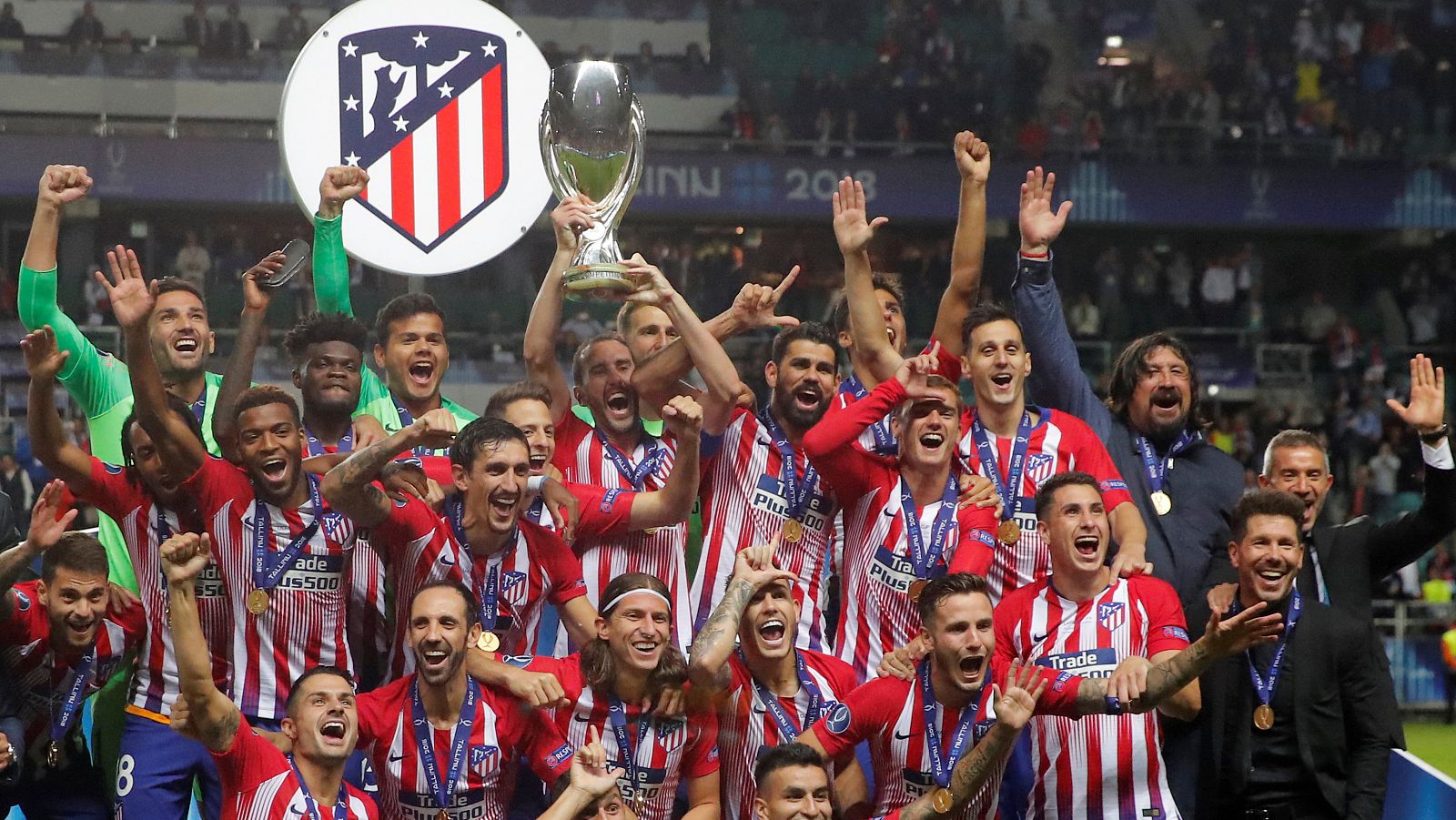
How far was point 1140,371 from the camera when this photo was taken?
510cm

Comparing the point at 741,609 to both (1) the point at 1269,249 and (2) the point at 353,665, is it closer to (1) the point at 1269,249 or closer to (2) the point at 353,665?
(2) the point at 353,665

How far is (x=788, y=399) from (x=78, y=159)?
42.1 feet

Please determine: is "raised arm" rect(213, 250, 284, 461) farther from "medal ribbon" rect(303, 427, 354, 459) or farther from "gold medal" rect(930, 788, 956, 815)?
"gold medal" rect(930, 788, 956, 815)

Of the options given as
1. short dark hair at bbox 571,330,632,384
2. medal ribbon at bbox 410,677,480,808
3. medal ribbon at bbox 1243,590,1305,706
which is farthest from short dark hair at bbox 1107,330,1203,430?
medal ribbon at bbox 410,677,480,808

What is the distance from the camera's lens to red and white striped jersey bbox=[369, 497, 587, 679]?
4.55 metres

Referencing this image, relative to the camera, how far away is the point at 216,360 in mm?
14172

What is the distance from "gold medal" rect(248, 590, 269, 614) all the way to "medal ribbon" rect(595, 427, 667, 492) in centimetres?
109

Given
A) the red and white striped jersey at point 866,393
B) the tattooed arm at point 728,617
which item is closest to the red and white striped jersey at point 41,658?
the tattooed arm at point 728,617

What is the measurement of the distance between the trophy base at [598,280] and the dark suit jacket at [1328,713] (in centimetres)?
183

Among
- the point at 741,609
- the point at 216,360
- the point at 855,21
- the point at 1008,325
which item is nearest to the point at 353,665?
the point at 741,609

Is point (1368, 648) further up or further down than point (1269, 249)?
further down

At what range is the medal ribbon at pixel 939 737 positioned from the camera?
4328mm

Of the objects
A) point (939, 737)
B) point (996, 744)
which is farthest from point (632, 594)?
point (996, 744)

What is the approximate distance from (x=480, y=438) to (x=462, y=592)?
423mm
